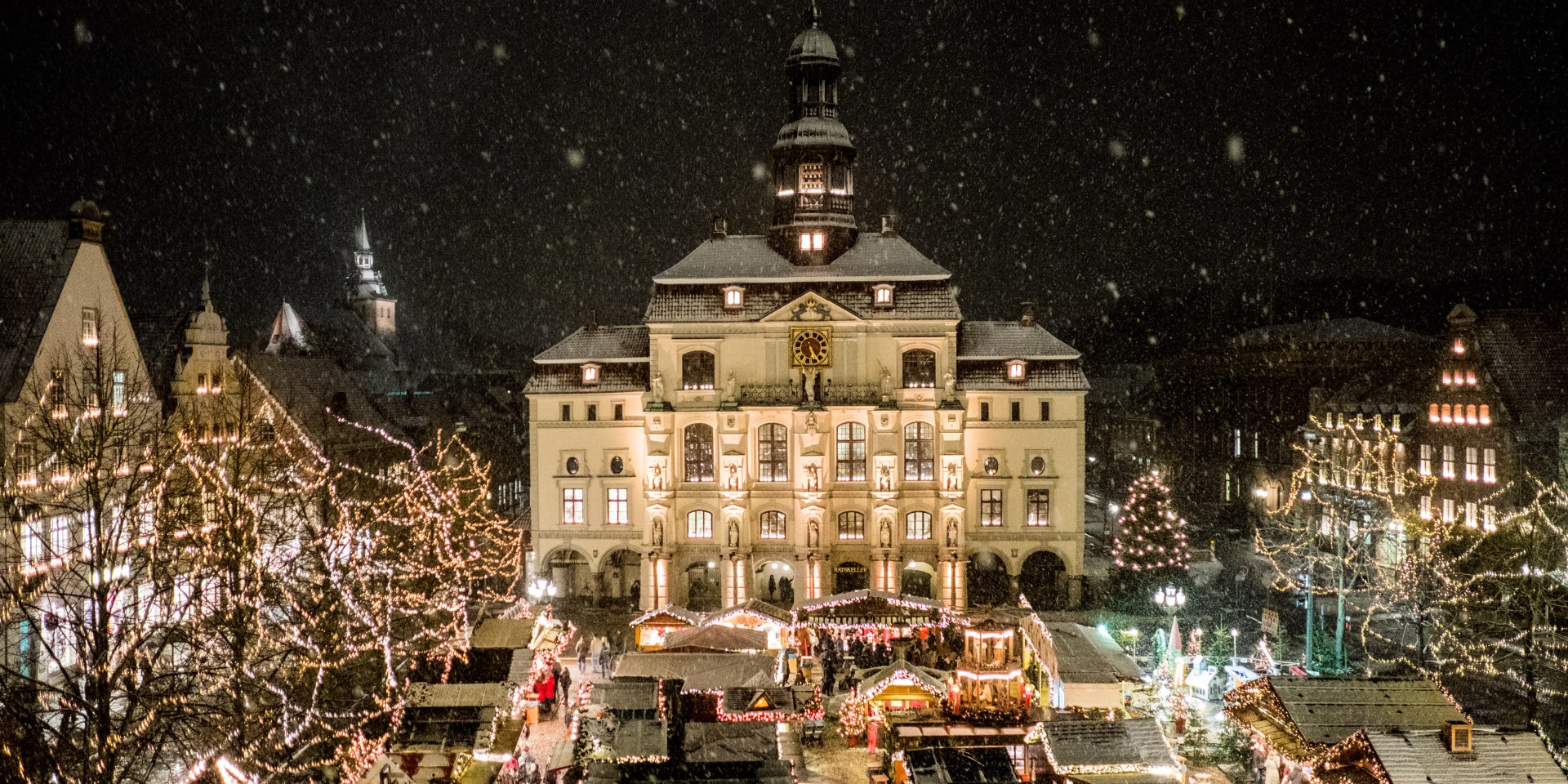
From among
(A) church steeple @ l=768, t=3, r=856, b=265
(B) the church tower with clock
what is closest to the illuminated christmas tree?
(B) the church tower with clock

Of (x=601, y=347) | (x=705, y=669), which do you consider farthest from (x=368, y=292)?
(x=705, y=669)

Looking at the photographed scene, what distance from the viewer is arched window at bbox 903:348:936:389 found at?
44844 millimetres

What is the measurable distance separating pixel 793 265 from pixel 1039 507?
45.5 feet

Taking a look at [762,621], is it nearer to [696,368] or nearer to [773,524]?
[773,524]

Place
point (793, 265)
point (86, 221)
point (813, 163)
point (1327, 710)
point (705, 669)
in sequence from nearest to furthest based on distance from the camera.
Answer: point (1327, 710)
point (705, 669)
point (86, 221)
point (793, 265)
point (813, 163)

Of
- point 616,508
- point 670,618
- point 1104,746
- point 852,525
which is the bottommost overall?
point 670,618

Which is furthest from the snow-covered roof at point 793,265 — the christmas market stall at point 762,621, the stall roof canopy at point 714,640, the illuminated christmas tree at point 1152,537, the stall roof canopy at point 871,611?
the stall roof canopy at point 714,640

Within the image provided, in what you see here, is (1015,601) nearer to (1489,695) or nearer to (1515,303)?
(1489,695)

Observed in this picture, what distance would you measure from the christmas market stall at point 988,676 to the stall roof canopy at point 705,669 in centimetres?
482

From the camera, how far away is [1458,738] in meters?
16.5

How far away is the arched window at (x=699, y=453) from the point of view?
45.4m

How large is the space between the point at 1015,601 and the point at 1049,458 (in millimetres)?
5903

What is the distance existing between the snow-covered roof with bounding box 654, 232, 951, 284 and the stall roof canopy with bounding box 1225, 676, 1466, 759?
2614 centimetres

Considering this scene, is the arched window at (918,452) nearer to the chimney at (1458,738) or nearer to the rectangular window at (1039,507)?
the rectangular window at (1039,507)
